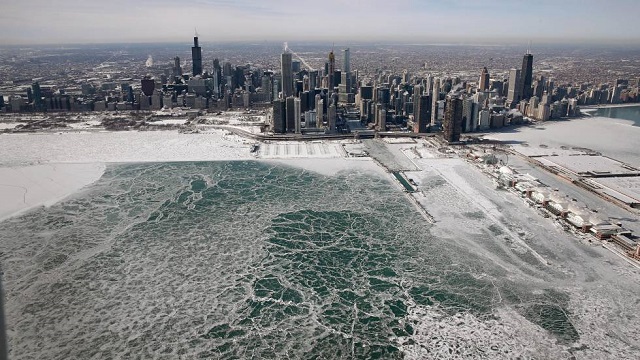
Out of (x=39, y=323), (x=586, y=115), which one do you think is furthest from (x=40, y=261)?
(x=586, y=115)

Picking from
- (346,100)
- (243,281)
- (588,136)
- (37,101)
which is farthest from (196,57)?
(243,281)

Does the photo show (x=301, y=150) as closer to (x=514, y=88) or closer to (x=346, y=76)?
(x=346, y=76)

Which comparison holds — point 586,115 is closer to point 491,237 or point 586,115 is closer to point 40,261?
point 491,237

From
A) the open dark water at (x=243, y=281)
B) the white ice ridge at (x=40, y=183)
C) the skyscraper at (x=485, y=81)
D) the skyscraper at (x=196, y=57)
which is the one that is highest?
the skyscraper at (x=196, y=57)

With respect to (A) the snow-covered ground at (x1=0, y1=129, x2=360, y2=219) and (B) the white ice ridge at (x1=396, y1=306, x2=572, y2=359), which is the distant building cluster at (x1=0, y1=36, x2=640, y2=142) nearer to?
(A) the snow-covered ground at (x1=0, y1=129, x2=360, y2=219)

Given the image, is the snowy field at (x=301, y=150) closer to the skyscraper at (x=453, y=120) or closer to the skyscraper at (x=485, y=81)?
the skyscraper at (x=453, y=120)

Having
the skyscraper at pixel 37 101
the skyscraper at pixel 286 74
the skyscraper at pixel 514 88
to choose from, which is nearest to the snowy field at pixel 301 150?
the skyscraper at pixel 286 74
